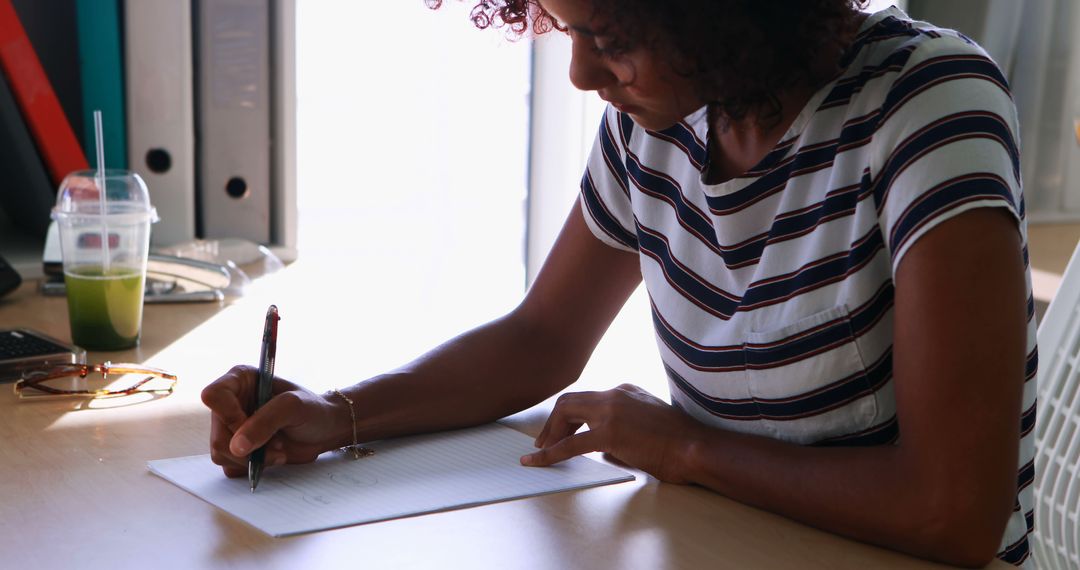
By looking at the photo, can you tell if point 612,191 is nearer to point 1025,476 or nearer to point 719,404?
point 719,404

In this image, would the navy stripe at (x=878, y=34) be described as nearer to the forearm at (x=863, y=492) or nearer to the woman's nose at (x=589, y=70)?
the woman's nose at (x=589, y=70)

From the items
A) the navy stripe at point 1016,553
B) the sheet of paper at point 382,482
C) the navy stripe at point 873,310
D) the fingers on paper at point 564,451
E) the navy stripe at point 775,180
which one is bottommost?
the navy stripe at point 1016,553

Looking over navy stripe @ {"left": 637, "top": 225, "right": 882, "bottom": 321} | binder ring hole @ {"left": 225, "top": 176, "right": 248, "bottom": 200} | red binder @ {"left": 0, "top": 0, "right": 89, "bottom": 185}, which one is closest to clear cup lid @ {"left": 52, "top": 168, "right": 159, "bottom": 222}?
red binder @ {"left": 0, "top": 0, "right": 89, "bottom": 185}

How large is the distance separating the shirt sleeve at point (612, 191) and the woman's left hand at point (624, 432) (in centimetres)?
21

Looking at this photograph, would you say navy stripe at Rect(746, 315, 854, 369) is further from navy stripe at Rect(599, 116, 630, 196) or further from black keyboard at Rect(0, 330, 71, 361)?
black keyboard at Rect(0, 330, 71, 361)

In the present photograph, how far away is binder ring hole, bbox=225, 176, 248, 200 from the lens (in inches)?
70.2

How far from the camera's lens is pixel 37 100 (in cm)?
161

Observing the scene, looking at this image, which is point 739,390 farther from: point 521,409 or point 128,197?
point 128,197

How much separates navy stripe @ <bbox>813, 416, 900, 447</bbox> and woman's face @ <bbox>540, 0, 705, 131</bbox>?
0.91ft

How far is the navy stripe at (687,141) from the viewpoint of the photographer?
979 mm

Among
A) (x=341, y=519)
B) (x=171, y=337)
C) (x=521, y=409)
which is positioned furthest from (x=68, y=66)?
(x=341, y=519)

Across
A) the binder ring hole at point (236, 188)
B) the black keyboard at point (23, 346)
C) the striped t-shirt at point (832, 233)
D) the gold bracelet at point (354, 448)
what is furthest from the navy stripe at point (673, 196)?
the binder ring hole at point (236, 188)

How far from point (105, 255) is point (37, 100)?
458mm

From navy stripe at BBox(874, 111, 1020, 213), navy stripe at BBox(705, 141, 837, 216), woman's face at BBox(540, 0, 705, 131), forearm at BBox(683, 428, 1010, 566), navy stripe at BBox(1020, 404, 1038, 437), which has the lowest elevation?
forearm at BBox(683, 428, 1010, 566)
